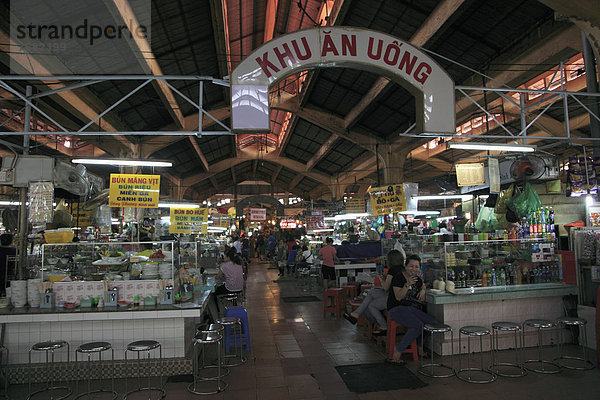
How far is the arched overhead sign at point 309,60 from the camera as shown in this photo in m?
4.92

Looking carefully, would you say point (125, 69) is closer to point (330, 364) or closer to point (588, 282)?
point (330, 364)

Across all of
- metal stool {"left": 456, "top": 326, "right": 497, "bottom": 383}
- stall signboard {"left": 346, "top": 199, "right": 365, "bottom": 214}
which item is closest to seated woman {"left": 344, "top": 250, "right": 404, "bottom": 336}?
metal stool {"left": 456, "top": 326, "right": 497, "bottom": 383}

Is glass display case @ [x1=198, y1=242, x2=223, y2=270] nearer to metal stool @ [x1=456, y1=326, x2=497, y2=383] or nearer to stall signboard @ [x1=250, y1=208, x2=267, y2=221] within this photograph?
metal stool @ [x1=456, y1=326, x2=497, y2=383]

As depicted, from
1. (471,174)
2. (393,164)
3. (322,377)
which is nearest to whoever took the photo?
(322,377)

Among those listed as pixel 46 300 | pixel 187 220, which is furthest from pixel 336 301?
pixel 187 220

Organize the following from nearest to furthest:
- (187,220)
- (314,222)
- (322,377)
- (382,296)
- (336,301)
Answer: (322,377) → (382,296) → (336,301) → (187,220) → (314,222)

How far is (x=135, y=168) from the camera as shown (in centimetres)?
1270

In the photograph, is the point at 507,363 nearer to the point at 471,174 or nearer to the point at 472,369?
the point at 472,369

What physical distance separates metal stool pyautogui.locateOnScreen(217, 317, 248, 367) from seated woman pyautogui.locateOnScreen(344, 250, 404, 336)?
2.01 m

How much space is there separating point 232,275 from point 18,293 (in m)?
3.54

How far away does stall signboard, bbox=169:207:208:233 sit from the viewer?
472 inches

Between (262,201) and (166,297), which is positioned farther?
(262,201)

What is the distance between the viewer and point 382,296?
21.0 feet

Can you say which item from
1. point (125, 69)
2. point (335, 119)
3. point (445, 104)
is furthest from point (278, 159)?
point (445, 104)
